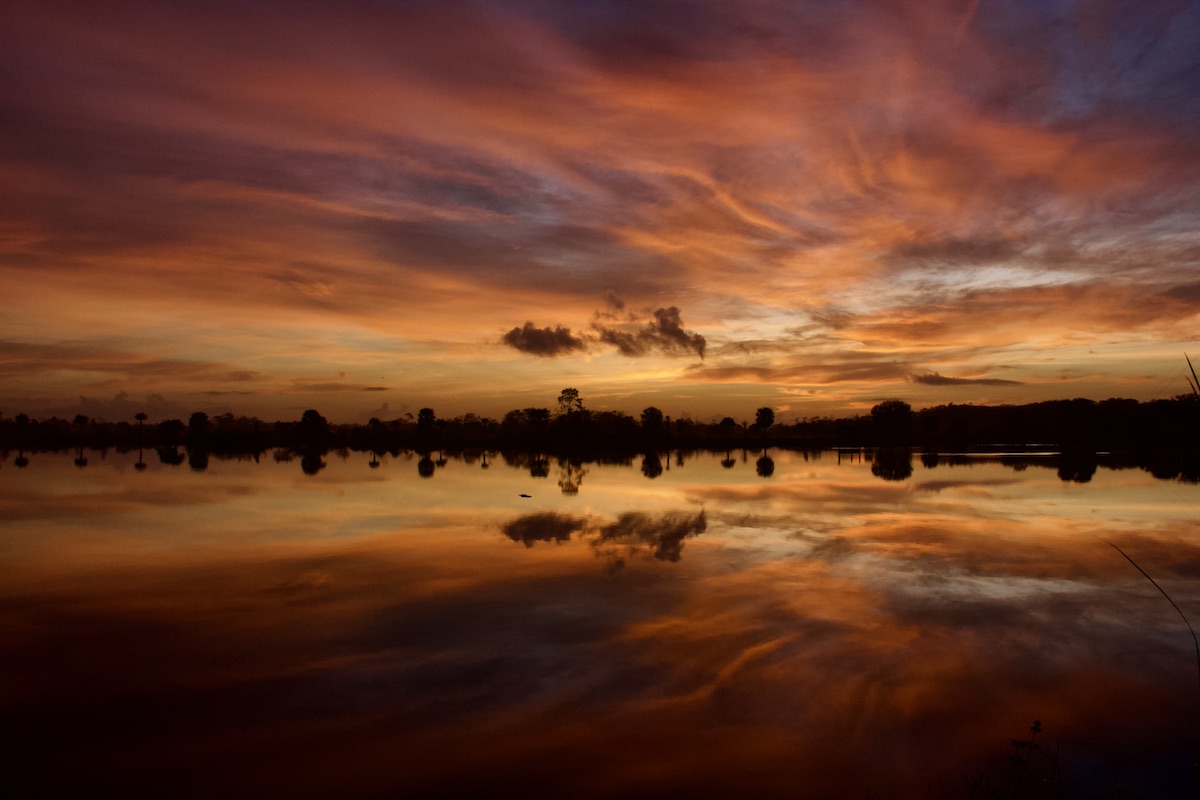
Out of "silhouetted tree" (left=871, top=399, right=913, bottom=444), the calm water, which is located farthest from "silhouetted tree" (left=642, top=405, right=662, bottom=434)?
the calm water

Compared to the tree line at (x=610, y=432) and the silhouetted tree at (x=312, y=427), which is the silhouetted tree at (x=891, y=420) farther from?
the silhouetted tree at (x=312, y=427)

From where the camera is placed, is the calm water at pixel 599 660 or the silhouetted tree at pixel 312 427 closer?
the calm water at pixel 599 660

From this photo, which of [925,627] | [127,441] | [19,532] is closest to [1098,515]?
[925,627]

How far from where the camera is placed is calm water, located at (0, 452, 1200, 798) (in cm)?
927

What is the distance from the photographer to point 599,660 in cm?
1298

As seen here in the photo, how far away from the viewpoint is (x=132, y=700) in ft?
37.0

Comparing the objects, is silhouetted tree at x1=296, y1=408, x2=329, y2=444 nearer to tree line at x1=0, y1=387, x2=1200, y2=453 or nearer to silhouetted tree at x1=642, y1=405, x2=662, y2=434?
tree line at x1=0, y1=387, x2=1200, y2=453

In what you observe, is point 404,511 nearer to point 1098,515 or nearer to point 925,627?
point 925,627

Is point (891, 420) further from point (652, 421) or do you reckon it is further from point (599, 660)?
point (599, 660)

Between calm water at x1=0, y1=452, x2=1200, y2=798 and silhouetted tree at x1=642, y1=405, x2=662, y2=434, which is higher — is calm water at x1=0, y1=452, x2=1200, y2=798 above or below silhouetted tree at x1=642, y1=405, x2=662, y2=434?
below

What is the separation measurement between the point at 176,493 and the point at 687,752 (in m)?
43.2

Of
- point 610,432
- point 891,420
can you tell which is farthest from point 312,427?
point 891,420

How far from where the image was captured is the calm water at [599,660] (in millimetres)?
9273

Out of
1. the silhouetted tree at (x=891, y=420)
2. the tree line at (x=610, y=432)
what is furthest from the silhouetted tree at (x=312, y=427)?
the silhouetted tree at (x=891, y=420)
